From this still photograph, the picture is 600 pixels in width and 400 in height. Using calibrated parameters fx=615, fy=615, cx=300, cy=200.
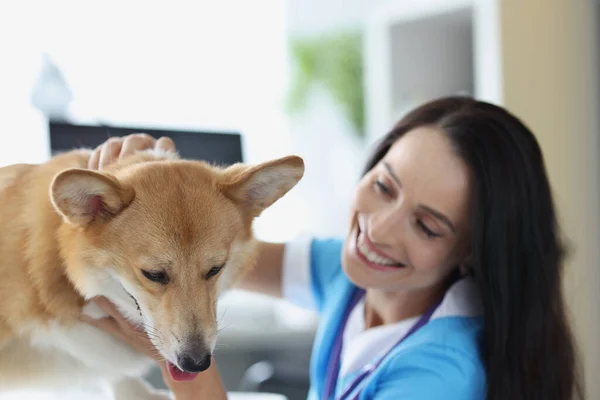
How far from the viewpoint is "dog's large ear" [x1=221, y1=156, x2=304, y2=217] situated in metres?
0.82

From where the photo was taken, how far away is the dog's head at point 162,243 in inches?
31.1

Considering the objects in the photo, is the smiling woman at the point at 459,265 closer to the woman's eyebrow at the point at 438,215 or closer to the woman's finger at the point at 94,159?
the woman's eyebrow at the point at 438,215

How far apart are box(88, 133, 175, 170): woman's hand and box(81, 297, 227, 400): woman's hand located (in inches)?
7.9

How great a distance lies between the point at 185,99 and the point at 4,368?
1230 mm

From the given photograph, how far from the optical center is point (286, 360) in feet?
6.74

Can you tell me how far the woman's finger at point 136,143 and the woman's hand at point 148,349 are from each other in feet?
0.72

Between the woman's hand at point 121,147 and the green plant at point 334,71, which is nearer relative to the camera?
the woman's hand at point 121,147

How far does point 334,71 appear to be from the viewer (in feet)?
8.25

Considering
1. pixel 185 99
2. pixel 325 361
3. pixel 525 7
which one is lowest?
pixel 325 361

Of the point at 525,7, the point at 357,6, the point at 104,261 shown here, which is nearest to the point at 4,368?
the point at 104,261

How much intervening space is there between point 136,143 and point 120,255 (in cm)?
21

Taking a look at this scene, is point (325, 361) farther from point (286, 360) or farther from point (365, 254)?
point (286, 360)

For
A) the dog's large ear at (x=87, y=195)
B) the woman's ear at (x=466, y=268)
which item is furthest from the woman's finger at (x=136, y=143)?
the woman's ear at (x=466, y=268)

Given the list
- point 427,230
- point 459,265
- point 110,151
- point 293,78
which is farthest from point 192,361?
point 293,78
